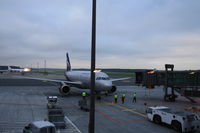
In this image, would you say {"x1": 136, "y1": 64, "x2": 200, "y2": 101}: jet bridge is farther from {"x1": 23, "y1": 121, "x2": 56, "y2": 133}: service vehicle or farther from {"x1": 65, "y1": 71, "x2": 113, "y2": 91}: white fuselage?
{"x1": 23, "y1": 121, "x2": 56, "y2": 133}: service vehicle

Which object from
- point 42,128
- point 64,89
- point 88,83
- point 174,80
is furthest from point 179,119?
point 64,89

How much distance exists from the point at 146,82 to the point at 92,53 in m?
33.4

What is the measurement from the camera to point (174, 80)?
1501 inches

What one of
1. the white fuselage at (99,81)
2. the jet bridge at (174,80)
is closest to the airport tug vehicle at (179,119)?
the jet bridge at (174,80)

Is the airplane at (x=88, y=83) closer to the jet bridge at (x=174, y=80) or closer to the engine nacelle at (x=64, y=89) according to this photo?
the engine nacelle at (x=64, y=89)

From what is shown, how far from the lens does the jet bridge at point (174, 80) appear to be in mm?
34938

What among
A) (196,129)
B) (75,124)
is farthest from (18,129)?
(196,129)

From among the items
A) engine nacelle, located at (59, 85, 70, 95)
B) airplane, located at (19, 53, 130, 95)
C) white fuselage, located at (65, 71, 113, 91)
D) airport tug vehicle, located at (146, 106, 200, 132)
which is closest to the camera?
airport tug vehicle, located at (146, 106, 200, 132)

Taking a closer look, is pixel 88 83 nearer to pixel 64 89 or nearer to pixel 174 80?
pixel 64 89

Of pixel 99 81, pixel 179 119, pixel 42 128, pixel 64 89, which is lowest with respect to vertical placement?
pixel 179 119

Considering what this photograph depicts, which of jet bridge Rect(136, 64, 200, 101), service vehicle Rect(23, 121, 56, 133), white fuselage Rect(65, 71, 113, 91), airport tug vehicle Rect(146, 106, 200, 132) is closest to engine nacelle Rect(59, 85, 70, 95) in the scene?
white fuselage Rect(65, 71, 113, 91)

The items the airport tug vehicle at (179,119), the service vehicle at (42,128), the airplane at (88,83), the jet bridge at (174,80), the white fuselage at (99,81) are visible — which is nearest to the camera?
the service vehicle at (42,128)

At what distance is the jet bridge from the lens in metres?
34.9

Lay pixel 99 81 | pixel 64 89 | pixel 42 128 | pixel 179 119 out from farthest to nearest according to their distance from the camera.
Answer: pixel 64 89
pixel 99 81
pixel 179 119
pixel 42 128
